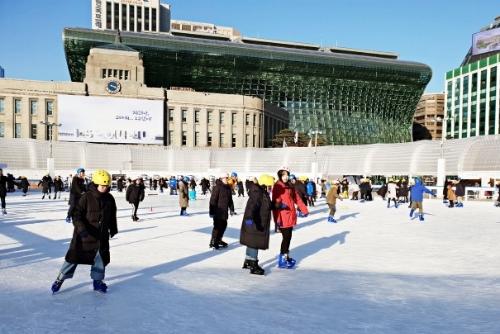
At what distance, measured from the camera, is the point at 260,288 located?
20.2ft

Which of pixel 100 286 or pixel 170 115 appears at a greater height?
pixel 170 115

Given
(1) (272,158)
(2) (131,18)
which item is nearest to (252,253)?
(1) (272,158)

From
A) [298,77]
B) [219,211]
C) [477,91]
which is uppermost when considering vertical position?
[298,77]

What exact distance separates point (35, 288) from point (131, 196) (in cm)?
924

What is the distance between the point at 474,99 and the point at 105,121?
72.2 m

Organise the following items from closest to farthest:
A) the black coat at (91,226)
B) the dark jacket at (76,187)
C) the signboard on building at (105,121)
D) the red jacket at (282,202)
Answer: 1. the black coat at (91,226)
2. the red jacket at (282,202)
3. the dark jacket at (76,187)
4. the signboard on building at (105,121)

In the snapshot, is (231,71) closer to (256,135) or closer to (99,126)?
(256,135)

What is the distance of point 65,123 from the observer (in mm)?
71250

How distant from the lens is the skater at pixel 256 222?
6840mm

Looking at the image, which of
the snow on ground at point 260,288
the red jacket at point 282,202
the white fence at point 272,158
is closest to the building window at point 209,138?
the white fence at point 272,158

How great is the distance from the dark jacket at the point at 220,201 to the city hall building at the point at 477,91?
88.8 meters

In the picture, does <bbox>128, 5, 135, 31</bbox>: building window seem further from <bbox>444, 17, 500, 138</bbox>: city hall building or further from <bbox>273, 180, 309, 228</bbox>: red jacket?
<bbox>273, 180, 309, 228</bbox>: red jacket

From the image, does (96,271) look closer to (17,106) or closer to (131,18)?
(17,106)

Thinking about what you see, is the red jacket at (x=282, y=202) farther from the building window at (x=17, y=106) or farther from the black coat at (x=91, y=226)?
the building window at (x=17, y=106)
